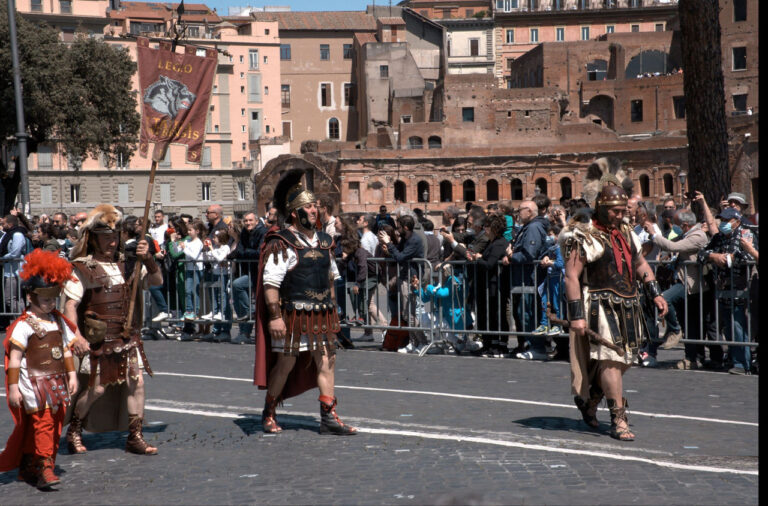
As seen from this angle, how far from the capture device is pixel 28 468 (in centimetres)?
637

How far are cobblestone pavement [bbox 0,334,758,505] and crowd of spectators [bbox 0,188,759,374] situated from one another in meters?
0.95

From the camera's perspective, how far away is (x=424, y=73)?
93875mm

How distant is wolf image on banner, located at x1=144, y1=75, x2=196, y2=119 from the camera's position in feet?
26.9

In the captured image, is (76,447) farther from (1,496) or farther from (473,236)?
(473,236)

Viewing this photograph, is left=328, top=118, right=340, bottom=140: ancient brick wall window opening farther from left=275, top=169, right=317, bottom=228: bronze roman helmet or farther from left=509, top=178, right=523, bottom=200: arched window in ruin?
left=275, top=169, right=317, bottom=228: bronze roman helmet

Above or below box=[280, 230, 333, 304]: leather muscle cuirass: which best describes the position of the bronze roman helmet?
above

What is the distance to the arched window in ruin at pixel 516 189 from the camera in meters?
78.6

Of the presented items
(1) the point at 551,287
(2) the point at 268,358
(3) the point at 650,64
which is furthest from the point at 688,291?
(3) the point at 650,64

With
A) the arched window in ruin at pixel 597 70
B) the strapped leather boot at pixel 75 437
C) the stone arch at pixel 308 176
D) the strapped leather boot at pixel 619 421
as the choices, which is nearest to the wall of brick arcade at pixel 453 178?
the stone arch at pixel 308 176

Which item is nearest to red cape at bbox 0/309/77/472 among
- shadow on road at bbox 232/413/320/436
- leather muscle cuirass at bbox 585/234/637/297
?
shadow on road at bbox 232/413/320/436

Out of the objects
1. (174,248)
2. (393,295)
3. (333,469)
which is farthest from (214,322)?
(333,469)

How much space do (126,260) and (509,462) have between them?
345 centimetres

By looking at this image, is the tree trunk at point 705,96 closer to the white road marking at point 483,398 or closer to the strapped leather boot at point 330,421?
the white road marking at point 483,398

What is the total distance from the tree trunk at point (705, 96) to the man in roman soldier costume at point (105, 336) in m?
10.1
